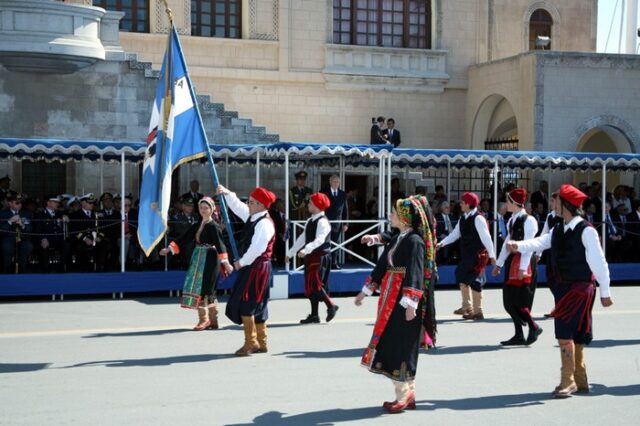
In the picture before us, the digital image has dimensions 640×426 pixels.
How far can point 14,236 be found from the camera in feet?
56.2

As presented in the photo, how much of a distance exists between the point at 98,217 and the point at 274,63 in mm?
11013

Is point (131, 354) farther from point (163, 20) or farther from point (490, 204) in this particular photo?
point (163, 20)

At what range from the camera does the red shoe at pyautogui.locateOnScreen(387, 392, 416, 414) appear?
8562 mm

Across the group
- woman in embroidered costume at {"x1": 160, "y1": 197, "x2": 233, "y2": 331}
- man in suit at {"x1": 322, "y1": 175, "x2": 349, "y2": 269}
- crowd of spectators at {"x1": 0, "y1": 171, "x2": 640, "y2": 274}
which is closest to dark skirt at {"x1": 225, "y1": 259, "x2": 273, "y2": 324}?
woman in embroidered costume at {"x1": 160, "y1": 197, "x2": 233, "y2": 331}

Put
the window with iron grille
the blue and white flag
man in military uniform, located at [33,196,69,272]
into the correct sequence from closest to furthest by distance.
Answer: the blue and white flag < man in military uniform, located at [33,196,69,272] < the window with iron grille

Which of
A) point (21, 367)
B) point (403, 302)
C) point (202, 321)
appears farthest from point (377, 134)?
point (403, 302)

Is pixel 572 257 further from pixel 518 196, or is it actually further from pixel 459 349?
pixel 518 196

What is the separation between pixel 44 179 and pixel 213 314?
12696 mm

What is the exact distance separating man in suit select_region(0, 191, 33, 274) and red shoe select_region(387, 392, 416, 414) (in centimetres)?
1006

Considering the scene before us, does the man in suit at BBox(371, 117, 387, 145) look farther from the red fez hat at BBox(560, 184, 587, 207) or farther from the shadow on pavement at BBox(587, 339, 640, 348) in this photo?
the red fez hat at BBox(560, 184, 587, 207)

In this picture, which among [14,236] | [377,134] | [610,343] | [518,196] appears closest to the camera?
[610,343]

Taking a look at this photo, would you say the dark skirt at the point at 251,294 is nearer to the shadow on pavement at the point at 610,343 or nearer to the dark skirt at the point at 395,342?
the dark skirt at the point at 395,342

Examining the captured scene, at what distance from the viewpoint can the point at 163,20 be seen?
87.9 ft

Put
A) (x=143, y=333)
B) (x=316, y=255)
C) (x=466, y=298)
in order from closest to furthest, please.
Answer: (x=143, y=333) → (x=316, y=255) → (x=466, y=298)
